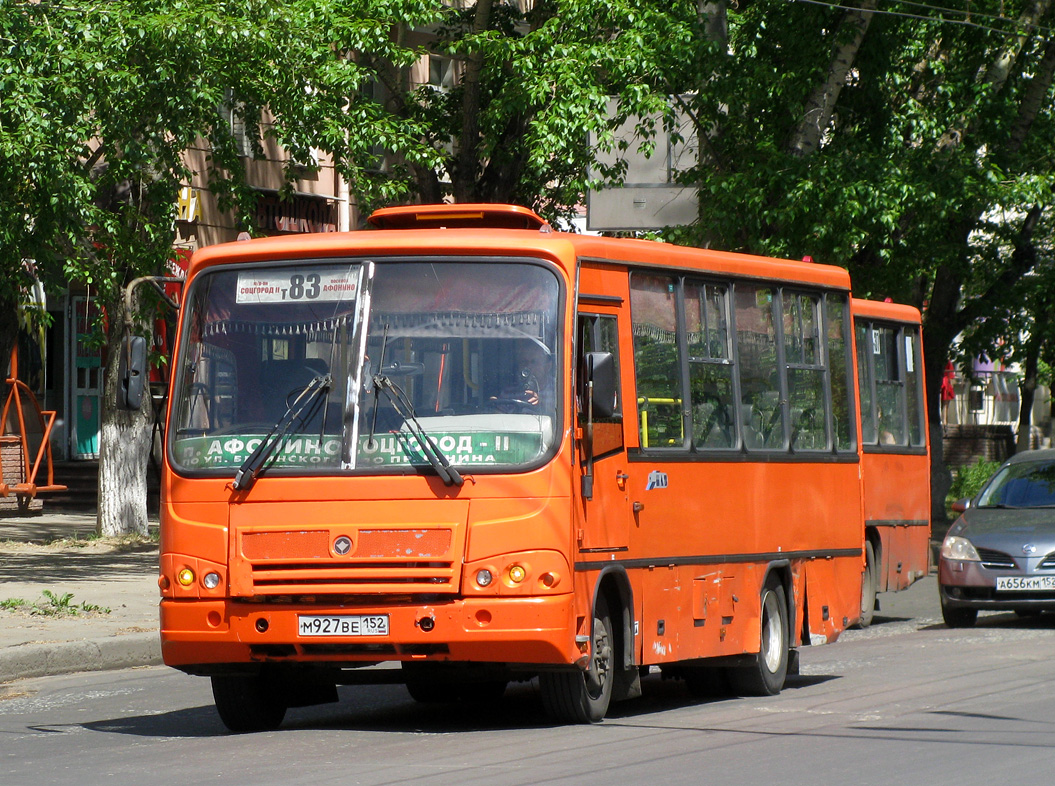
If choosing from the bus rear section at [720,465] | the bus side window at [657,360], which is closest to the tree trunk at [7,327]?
the bus rear section at [720,465]

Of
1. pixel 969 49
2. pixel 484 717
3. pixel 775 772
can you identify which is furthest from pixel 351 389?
pixel 969 49

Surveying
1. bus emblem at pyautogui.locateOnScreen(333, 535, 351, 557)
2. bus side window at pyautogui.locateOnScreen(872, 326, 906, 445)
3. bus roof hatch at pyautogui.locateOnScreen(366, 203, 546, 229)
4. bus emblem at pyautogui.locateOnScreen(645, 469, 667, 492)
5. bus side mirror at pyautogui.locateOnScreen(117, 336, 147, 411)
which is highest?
bus roof hatch at pyautogui.locateOnScreen(366, 203, 546, 229)

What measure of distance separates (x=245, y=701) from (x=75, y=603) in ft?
21.4

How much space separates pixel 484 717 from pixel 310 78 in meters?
10.3

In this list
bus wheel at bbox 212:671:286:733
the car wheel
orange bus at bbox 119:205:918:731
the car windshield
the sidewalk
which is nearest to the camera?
orange bus at bbox 119:205:918:731

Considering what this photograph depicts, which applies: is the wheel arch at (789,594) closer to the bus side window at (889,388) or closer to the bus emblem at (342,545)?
the bus emblem at (342,545)

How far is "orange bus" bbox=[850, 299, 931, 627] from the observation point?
17.6 metres

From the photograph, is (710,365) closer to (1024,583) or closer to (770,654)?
(770,654)

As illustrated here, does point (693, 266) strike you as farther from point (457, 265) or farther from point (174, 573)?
point (174, 573)

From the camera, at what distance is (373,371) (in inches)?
359

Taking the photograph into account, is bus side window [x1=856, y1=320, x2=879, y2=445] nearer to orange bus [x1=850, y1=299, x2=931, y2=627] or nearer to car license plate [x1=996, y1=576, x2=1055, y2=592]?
orange bus [x1=850, y1=299, x2=931, y2=627]

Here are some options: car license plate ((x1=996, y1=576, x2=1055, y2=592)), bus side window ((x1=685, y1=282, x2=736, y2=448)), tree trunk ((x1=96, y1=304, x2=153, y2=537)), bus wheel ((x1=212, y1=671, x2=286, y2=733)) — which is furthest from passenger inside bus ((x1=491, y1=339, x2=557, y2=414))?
tree trunk ((x1=96, y1=304, x2=153, y2=537))

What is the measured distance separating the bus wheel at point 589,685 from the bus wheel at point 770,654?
2001mm

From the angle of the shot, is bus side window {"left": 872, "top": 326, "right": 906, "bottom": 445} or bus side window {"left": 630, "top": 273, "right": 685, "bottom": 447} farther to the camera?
bus side window {"left": 872, "top": 326, "right": 906, "bottom": 445}
